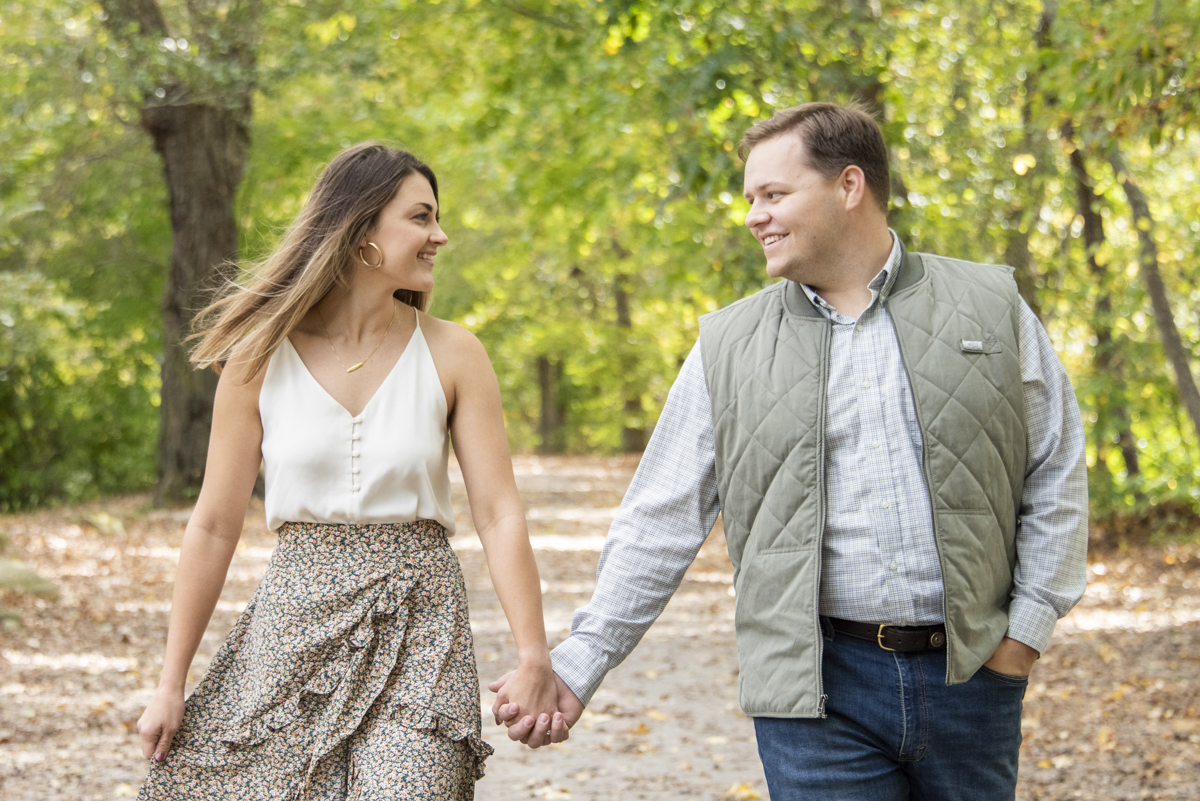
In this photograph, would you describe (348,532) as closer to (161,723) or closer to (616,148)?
A: (161,723)

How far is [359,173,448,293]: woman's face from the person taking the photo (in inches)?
123

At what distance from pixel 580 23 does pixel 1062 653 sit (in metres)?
9.39

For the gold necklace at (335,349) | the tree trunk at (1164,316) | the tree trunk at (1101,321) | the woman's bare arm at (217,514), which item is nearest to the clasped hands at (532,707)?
the woman's bare arm at (217,514)

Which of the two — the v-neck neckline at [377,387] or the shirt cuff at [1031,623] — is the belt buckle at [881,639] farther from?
the v-neck neckline at [377,387]

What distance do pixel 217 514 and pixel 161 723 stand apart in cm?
51

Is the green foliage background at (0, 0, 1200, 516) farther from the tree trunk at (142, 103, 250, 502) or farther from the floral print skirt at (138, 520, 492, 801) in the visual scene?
the floral print skirt at (138, 520, 492, 801)

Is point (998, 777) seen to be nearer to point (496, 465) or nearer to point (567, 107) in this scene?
point (496, 465)

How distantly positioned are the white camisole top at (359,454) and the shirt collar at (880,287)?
96cm

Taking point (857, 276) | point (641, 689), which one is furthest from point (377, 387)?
point (641, 689)

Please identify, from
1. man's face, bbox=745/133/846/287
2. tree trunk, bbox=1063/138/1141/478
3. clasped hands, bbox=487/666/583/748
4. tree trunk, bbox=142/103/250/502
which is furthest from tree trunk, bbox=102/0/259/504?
man's face, bbox=745/133/846/287

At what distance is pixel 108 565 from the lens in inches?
474

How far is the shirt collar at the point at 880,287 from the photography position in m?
2.94

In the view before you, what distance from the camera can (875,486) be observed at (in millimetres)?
2783

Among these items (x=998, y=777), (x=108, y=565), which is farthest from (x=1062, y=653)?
(x=108, y=565)
